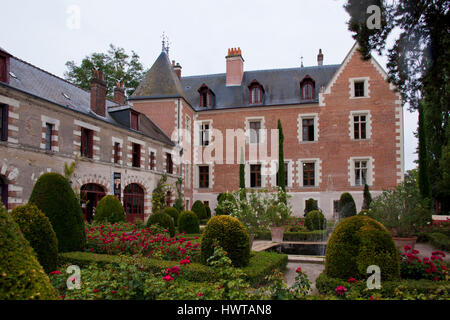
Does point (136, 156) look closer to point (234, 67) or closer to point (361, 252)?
point (234, 67)

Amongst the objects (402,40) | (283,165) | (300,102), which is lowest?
(283,165)

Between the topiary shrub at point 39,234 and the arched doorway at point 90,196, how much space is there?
30.4ft

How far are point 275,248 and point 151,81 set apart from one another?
17.0m

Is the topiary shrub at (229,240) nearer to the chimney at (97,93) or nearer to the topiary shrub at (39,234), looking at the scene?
the topiary shrub at (39,234)

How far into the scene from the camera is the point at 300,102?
25.1 m

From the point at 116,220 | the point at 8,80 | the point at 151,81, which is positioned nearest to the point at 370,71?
the point at 151,81

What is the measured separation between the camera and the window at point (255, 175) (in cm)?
2573

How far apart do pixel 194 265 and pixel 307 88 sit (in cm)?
2060

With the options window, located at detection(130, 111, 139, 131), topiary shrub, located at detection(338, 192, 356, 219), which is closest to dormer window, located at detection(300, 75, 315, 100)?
topiary shrub, located at detection(338, 192, 356, 219)

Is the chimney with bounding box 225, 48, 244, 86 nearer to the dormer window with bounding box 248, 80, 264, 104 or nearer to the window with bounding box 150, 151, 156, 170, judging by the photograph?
the dormer window with bounding box 248, 80, 264, 104

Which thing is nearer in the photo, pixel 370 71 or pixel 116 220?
pixel 116 220

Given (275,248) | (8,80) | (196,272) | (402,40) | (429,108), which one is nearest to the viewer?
(196,272)

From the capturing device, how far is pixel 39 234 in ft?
21.3
